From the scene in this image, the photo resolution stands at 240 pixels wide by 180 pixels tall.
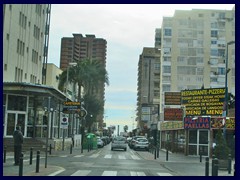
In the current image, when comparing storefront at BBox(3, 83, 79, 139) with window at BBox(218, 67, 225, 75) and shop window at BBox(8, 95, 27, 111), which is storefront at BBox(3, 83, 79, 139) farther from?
window at BBox(218, 67, 225, 75)

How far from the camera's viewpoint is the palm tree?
58375 mm

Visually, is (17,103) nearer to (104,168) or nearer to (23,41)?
(23,41)

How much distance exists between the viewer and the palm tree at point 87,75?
192 feet

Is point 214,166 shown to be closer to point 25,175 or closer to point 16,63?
point 25,175

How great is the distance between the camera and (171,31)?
9606cm

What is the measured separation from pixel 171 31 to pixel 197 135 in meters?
60.9

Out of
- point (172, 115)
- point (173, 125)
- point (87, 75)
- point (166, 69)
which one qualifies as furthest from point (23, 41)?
point (166, 69)

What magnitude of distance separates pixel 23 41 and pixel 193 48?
5921cm

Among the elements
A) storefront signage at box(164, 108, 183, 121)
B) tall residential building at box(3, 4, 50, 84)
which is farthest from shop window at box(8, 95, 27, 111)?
storefront signage at box(164, 108, 183, 121)

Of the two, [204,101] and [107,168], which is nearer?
[107,168]

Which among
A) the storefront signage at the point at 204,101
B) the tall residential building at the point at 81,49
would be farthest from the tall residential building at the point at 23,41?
the storefront signage at the point at 204,101

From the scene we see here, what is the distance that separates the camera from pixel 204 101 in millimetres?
36469

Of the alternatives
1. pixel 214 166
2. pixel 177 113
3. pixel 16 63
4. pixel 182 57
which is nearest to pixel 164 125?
pixel 177 113

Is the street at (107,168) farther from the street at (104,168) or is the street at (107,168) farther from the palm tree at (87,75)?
the palm tree at (87,75)
